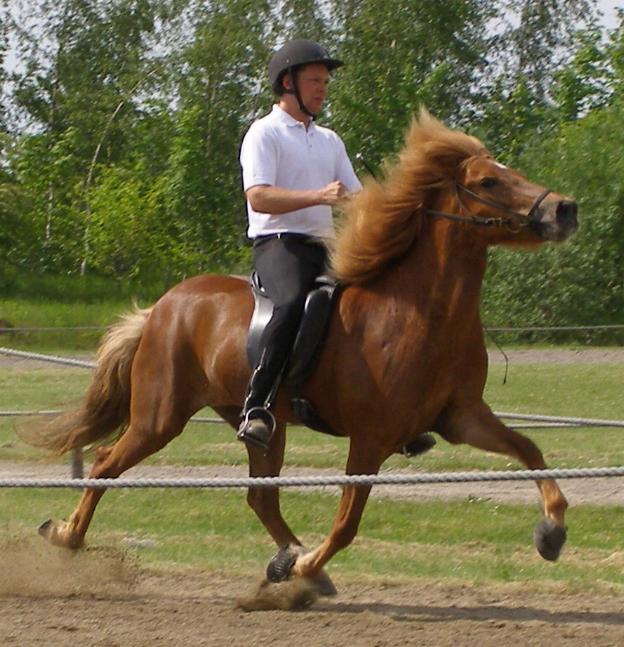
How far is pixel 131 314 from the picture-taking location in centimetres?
873

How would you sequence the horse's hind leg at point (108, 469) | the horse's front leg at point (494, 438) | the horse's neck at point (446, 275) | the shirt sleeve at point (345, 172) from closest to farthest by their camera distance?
1. the horse's front leg at point (494, 438)
2. the horse's neck at point (446, 275)
3. the shirt sleeve at point (345, 172)
4. the horse's hind leg at point (108, 469)

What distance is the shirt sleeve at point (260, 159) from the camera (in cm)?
744

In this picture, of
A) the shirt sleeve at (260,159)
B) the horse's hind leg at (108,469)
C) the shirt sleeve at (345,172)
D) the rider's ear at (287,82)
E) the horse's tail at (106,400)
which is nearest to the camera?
the shirt sleeve at (260,159)

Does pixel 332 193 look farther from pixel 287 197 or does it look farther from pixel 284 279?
pixel 284 279

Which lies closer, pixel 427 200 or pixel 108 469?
pixel 427 200

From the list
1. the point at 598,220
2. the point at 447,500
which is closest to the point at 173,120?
the point at 598,220

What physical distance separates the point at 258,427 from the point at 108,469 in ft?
4.07

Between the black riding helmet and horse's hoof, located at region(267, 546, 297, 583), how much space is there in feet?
7.36

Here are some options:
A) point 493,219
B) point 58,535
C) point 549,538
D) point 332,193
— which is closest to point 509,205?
point 493,219

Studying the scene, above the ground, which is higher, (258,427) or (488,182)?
(488,182)

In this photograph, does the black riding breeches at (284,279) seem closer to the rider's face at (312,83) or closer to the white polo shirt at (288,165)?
the white polo shirt at (288,165)

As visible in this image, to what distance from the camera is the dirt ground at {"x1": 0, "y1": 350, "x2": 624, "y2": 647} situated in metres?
6.45

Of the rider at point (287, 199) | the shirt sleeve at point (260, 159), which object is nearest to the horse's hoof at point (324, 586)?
the rider at point (287, 199)

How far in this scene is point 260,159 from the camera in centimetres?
747
